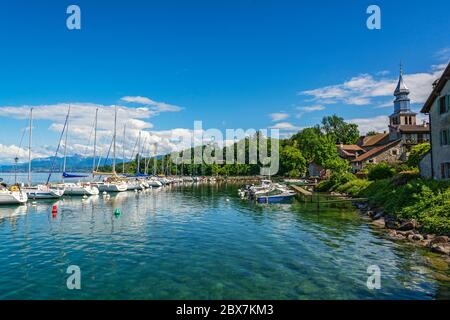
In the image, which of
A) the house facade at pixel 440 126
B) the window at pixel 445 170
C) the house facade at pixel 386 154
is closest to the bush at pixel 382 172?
the house facade at pixel 440 126

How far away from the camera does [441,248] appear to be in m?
20.8

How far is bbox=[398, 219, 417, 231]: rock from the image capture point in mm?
26991

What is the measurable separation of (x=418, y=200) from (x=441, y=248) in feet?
35.8

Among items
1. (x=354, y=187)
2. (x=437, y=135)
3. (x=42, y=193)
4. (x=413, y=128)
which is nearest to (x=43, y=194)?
(x=42, y=193)

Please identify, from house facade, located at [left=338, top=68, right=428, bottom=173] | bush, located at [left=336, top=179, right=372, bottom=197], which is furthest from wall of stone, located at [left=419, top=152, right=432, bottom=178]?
house facade, located at [left=338, top=68, right=428, bottom=173]

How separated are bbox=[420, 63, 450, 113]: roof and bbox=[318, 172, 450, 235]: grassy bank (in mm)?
8595

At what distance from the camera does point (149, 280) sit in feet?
54.1

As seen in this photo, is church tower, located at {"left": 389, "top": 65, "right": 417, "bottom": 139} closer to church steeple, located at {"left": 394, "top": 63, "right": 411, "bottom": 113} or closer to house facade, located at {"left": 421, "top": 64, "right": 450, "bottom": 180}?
church steeple, located at {"left": 394, "top": 63, "right": 411, "bottom": 113}

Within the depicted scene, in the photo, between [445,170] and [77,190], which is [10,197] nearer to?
[77,190]

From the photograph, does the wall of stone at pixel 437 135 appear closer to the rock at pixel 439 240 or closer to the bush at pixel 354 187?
the rock at pixel 439 240

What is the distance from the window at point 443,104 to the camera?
100ft

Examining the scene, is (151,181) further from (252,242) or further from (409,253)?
(409,253)

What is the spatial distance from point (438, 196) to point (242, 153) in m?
124

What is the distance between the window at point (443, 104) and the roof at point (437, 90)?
0.99m
